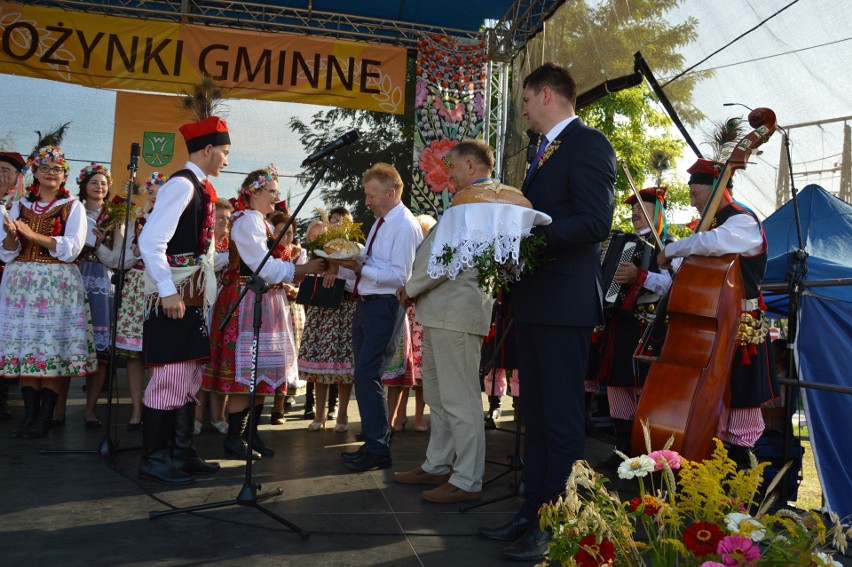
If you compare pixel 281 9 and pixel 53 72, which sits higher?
pixel 281 9

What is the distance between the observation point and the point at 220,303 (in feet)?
16.5

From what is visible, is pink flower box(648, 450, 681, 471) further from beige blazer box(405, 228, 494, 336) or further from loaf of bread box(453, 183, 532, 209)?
beige blazer box(405, 228, 494, 336)

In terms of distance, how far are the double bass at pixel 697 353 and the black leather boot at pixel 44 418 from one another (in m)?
4.00

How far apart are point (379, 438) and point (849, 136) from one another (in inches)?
133

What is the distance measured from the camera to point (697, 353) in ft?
12.2

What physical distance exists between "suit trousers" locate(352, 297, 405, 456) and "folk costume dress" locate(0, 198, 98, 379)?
7.11 ft

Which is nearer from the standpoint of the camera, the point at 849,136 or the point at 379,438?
the point at 849,136

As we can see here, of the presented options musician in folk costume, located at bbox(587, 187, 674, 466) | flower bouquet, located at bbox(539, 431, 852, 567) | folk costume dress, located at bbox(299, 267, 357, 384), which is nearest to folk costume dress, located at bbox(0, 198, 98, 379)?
folk costume dress, located at bbox(299, 267, 357, 384)

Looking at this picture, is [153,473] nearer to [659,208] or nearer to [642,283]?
[642,283]

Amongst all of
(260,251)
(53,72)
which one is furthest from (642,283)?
(53,72)

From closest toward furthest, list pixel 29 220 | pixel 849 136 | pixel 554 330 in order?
pixel 554 330 < pixel 849 136 < pixel 29 220

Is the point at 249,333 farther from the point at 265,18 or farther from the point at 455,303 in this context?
the point at 265,18

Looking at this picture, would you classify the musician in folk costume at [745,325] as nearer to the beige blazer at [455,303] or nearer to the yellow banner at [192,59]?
the beige blazer at [455,303]

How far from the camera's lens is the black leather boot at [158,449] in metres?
4.09
